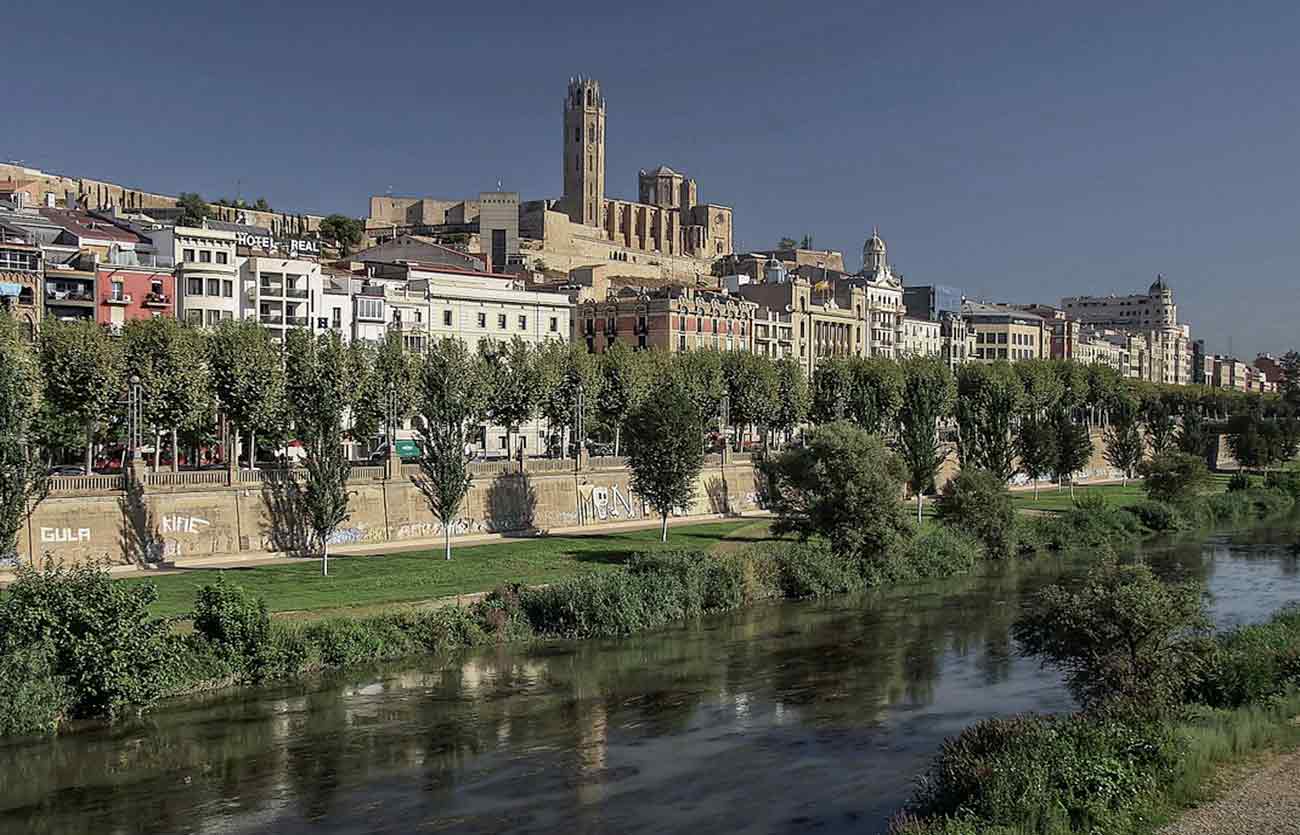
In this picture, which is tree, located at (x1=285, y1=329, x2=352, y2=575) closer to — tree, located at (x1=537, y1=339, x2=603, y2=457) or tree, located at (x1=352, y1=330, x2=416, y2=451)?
tree, located at (x1=352, y1=330, x2=416, y2=451)

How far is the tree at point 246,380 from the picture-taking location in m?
71.1

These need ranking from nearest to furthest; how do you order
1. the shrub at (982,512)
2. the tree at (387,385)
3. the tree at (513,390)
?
the tree at (387,385), the shrub at (982,512), the tree at (513,390)

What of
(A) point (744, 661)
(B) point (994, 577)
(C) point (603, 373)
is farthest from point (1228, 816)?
(C) point (603, 373)

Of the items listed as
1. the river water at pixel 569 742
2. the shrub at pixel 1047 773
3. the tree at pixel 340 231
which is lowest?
the river water at pixel 569 742

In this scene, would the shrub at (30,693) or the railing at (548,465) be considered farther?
the railing at (548,465)

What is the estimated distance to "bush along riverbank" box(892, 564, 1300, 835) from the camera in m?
Answer: 28.9

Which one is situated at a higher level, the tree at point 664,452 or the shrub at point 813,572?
the tree at point 664,452

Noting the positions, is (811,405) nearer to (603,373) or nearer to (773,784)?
(603,373)

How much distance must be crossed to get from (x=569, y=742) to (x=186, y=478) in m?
32.4

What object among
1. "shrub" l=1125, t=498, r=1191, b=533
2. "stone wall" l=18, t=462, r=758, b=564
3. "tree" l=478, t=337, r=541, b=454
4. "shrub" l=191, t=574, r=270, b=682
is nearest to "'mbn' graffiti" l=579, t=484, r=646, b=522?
"stone wall" l=18, t=462, r=758, b=564

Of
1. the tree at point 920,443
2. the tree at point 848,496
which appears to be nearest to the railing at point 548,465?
the tree at point 848,496

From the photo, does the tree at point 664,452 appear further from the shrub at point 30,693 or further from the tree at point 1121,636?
the shrub at point 30,693

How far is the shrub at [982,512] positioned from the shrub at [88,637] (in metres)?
50.0

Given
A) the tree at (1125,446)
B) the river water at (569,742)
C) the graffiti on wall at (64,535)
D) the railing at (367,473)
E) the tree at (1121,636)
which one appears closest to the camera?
the river water at (569,742)
